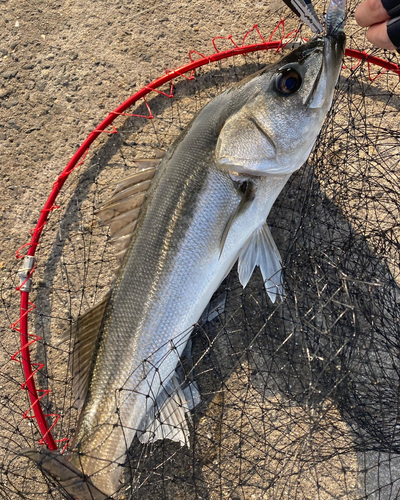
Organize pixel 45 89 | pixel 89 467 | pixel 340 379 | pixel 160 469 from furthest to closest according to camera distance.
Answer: pixel 45 89, pixel 160 469, pixel 340 379, pixel 89 467

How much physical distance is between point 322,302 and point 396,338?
45 cm

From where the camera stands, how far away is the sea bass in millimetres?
1946

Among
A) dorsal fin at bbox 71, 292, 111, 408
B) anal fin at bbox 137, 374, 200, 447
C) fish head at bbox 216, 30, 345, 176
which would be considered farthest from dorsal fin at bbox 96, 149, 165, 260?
anal fin at bbox 137, 374, 200, 447

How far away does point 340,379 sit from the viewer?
7.34 ft

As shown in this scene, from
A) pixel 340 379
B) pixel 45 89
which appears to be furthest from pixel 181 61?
pixel 340 379

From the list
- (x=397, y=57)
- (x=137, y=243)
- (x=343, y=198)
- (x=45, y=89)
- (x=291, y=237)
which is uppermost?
(x=45, y=89)

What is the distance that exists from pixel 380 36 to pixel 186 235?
1.42 meters

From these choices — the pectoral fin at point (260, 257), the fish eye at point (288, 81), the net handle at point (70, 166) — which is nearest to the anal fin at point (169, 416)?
the net handle at point (70, 166)

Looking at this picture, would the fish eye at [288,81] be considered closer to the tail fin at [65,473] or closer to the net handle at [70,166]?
the net handle at [70,166]

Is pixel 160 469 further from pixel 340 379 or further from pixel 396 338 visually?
pixel 396 338

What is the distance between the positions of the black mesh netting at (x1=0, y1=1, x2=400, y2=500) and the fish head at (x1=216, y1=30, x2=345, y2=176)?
0.49m

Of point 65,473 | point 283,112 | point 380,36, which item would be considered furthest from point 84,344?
point 380,36

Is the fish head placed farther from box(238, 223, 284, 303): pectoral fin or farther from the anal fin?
the anal fin

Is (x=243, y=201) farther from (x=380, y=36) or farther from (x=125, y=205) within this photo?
(x=380, y=36)
